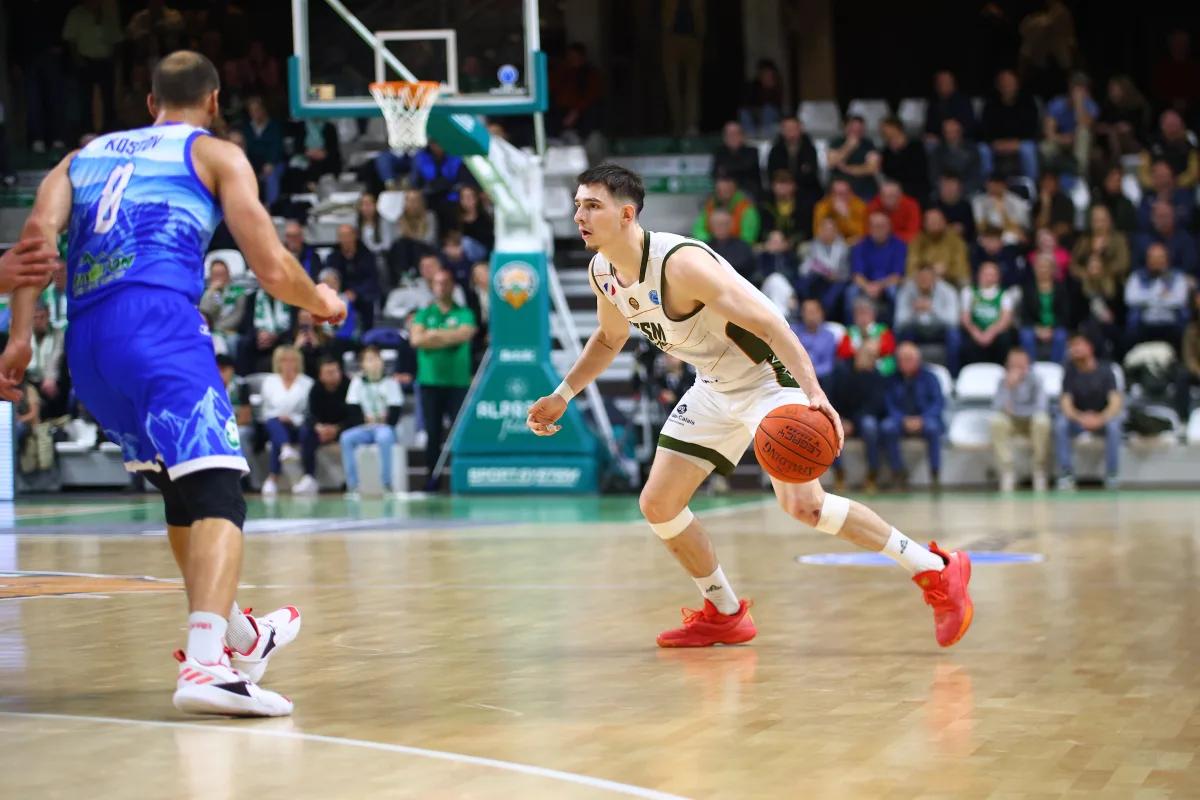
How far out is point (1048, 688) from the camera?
5219mm

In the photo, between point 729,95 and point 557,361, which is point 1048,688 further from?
point 729,95

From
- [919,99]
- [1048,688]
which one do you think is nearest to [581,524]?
[1048,688]

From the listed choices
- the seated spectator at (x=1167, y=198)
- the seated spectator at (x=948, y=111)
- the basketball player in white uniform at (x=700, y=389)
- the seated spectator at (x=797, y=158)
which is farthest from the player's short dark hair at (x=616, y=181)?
the seated spectator at (x=948, y=111)

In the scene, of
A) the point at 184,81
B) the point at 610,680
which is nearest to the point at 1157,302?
the point at 610,680

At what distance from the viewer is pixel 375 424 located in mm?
16078

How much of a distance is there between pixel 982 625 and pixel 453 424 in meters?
9.89

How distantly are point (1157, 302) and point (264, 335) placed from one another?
28.6 feet

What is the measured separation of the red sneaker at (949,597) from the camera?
5961 millimetres

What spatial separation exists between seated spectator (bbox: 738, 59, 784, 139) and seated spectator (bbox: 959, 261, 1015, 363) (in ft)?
14.9

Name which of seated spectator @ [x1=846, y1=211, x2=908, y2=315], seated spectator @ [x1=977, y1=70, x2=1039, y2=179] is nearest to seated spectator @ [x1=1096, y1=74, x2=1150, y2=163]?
seated spectator @ [x1=977, y1=70, x2=1039, y2=179]

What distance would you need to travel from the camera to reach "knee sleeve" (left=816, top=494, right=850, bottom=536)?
20.0ft

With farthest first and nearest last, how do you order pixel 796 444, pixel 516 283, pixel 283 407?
pixel 283 407, pixel 516 283, pixel 796 444

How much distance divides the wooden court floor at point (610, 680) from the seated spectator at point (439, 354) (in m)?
5.64

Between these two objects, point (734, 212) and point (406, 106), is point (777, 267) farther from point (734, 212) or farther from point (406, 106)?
point (406, 106)
